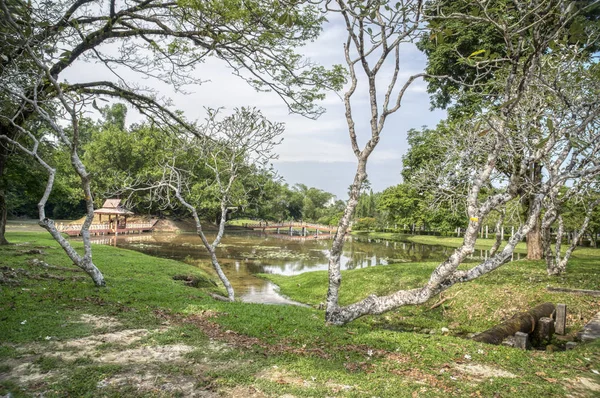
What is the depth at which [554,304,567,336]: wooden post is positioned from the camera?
8312mm

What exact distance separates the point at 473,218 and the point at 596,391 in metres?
2.40

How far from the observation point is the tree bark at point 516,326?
6.75 metres

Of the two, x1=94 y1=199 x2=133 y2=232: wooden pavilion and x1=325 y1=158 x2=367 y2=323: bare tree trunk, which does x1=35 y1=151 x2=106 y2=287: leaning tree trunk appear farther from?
x1=94 y1=199 x2=133 y2=232: wooden pavilion

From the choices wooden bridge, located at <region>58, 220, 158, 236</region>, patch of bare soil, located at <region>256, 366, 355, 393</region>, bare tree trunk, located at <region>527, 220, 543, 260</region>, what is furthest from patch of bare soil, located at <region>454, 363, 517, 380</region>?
wooden bridge, located at <region>58, 220, 158, 236</region>

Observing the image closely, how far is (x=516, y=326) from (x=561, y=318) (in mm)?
1770

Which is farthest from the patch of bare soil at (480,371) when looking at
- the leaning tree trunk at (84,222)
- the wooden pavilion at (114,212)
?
the wooden pavilion at (114,212)

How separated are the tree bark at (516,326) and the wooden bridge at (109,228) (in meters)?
30.0

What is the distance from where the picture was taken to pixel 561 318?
8.35 meters

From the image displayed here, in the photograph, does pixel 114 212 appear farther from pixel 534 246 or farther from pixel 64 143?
pixel 534 246

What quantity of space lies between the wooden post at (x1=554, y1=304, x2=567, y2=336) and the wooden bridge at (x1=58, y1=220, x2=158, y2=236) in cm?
3070

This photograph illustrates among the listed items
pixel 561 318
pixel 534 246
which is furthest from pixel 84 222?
pixel 534 246

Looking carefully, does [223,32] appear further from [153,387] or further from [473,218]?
[153,387]

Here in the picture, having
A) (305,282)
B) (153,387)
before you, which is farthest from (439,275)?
(305,282)

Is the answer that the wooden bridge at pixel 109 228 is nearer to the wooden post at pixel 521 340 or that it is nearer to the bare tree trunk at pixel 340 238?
the bare tree trunk at pixel 340 238
